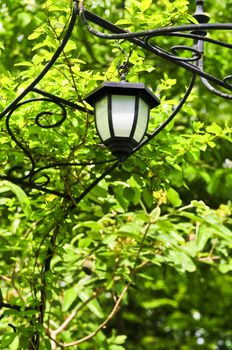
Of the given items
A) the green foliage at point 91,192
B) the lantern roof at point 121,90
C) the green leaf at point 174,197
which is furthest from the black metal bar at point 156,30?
the green leaf at point 174,197

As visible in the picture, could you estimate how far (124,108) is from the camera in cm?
291

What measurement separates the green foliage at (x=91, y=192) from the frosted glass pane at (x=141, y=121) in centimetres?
31

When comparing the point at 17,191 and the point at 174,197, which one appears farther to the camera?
the point at 174,197

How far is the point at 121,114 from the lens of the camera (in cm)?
290

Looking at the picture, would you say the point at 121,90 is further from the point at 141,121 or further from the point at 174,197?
the point at 174,197

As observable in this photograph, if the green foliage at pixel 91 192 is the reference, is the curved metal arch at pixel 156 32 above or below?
above

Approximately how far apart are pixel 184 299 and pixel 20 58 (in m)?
4.21

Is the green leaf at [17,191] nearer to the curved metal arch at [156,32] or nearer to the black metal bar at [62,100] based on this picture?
the black metal bar at [62,100]

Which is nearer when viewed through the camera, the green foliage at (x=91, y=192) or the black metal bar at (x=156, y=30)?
the black metal bar at (x=156, y=30)

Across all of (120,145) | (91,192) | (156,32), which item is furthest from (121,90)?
(91,192)

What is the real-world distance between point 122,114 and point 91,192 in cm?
95

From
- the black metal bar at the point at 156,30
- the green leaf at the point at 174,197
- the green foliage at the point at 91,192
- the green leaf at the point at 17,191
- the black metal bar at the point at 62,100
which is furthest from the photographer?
the green leaf at the point at 174,197

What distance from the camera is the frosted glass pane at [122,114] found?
289cm

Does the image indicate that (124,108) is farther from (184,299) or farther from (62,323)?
(184,299)
